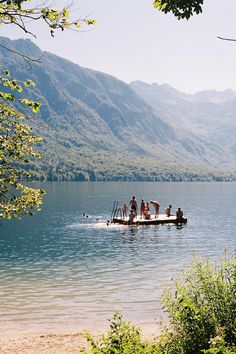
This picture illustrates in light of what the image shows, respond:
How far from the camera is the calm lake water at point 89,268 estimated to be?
25.9m

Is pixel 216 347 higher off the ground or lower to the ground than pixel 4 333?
higher

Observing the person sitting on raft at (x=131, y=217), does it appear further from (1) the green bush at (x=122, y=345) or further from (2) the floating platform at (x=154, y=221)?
(1) the green bush at (x=122, y=345)

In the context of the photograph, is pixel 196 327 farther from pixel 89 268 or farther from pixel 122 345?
pixel 89 268

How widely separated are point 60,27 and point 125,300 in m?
21.8

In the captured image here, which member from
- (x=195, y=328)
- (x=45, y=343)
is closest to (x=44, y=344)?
(x=45, y=343)

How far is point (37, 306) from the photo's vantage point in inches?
1082

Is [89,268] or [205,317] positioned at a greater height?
[205,317]

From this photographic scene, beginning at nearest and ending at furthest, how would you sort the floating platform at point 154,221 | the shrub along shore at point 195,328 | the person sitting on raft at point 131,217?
the shrub along shore at point 195,328 < the person sitting on raft at point 131,217 < the floating platform at point 154,221

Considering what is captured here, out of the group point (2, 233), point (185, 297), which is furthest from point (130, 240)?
point (185, 297)

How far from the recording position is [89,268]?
41.5m

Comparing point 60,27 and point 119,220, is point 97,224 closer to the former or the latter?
point 119,220

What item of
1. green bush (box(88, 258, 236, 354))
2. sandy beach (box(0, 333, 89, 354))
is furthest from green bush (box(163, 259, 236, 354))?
sandy beach (box(0, 333, 89, 354))

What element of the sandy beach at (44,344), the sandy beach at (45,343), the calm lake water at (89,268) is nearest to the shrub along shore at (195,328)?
the sandy beach at (45,343)

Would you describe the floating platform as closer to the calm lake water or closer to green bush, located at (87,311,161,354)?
the calm lake water
